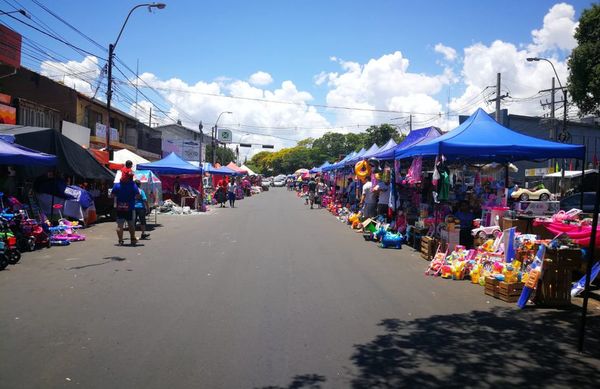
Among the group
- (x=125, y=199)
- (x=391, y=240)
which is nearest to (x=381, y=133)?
(x=391, y=240)

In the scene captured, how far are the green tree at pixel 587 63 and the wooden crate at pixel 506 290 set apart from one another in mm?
16169

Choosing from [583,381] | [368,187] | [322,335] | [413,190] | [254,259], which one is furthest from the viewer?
[368,187]

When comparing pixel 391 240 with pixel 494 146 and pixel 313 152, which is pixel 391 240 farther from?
pixel 313 152

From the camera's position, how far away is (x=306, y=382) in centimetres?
429

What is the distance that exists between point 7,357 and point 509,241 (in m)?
7.91

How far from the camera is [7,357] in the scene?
4.71 metres

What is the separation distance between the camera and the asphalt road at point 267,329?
4441 millimetres

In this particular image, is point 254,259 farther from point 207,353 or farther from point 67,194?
point 67,194

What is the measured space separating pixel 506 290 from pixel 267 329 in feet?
13.1

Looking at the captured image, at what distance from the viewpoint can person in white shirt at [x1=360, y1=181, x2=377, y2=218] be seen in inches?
695

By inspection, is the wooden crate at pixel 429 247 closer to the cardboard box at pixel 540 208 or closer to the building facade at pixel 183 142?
the cardboard box at pixel 540 208

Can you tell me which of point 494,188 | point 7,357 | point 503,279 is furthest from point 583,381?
point 494,188

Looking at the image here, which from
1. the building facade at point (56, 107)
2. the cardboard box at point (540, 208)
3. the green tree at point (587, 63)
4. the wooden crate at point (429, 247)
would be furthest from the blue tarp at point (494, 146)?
the building facade at point (56, 107)

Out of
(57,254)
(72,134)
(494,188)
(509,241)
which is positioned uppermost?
(72,134)
